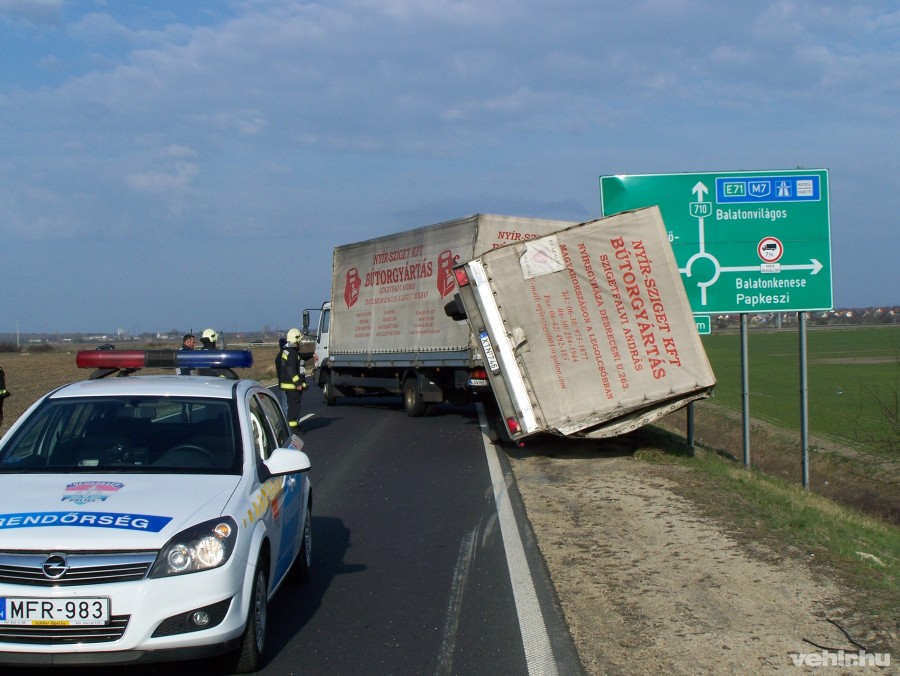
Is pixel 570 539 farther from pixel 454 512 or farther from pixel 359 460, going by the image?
pixel 359 460

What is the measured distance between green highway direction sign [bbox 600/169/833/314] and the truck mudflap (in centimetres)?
233

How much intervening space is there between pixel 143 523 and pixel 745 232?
43.0 feet

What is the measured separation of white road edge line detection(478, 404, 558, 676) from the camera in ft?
17.6

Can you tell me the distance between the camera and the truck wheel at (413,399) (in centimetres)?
2138

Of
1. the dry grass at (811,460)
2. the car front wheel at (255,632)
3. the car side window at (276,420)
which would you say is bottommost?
the dry grass at (811,460)

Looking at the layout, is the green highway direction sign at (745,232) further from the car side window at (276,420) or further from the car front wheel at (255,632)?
the car front wheel at (255,632)

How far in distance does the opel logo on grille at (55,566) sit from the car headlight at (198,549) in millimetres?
383

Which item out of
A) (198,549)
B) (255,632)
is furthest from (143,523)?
(255,632)

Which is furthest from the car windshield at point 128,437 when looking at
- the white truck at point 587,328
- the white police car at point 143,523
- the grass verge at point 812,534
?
the white truck at point 587,328

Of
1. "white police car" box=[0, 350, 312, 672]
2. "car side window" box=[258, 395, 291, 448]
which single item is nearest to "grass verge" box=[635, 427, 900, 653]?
"white police car" box=[0, 350, 312, 672]

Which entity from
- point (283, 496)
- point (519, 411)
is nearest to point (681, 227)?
point (519, 411)

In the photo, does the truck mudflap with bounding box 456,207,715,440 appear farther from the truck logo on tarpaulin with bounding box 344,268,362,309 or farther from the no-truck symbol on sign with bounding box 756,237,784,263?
the truck logo on tarpaulin with bounding box 344,268,362,309

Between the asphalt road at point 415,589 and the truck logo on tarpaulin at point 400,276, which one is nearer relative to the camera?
the asphalt road at point 415,589

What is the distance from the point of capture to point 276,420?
7199mm
